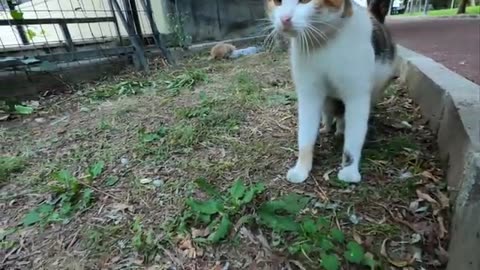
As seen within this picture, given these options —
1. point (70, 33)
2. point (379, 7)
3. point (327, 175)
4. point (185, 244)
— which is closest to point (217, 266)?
point (185, 244)

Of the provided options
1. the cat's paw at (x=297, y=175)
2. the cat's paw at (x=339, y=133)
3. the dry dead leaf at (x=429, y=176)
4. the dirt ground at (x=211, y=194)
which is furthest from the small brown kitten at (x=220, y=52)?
the dry dead leaf at (x=429, y=176)

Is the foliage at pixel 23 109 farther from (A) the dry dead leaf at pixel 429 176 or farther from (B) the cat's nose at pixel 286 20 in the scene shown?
(A) the dry dead leaf at pixel 429 176

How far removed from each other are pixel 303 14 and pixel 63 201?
0.99 metres

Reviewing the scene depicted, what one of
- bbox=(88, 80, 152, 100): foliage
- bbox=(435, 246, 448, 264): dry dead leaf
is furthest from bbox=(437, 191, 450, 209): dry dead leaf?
bbox=(88, 80, 152, 100): foliage

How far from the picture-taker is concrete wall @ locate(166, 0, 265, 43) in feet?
12.0

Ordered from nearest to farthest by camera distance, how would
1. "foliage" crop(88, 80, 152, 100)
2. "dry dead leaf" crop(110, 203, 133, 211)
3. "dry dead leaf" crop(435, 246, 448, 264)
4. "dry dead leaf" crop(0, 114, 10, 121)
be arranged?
"dry dead leaf" crop(435, 246, 448, 264), "dry dead leaf" crop(110, 203, 133, 211), "dry dead leaf" crop(0, 114, 10, 121), "foliage" crop(88, 80, 152, 100)

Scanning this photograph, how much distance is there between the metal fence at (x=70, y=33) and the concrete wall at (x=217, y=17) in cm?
32

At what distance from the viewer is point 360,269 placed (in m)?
0.89

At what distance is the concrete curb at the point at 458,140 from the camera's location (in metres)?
0.83

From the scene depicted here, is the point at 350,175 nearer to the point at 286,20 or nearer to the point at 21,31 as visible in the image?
the point at 286,20

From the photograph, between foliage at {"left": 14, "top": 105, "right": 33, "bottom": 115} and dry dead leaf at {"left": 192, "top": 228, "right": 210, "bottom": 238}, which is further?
foliage at {"left": 14, "top": 105, "right": 33, "bottom": 115}

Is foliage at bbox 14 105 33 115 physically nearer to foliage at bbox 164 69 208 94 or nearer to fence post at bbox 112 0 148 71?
foliage at bbox 164 69 208 94

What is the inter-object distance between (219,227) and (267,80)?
159 cm

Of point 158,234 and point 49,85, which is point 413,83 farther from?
point 49,85
